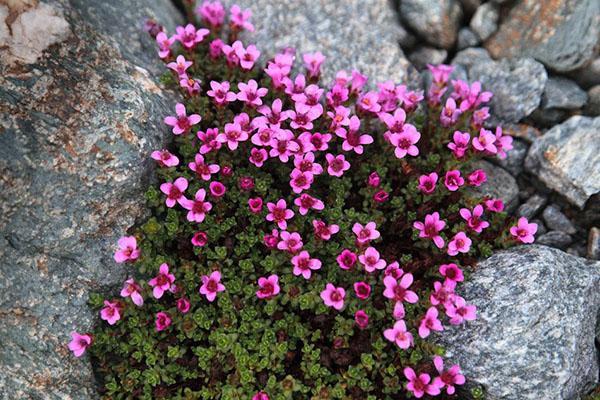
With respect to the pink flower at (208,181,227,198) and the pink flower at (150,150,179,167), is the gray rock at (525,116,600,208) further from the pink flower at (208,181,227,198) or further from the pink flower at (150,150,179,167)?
the pink flower at (150,150,179,167)

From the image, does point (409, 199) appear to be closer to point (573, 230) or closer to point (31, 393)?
point (573, 230)

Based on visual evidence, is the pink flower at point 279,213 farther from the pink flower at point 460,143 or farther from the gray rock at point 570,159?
the gray rock at point 570,159

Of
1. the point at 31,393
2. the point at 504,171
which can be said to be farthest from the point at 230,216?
the point at 504,171

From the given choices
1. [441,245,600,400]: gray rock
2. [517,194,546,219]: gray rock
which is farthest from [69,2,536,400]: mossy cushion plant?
[517,194,546,219]: gray rock

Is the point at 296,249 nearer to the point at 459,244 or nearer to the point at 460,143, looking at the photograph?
the point at 459,244

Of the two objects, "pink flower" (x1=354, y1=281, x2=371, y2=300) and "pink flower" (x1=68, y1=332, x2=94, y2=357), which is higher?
"pink flower" (x1=354, y1=281, x2=371, y2=300)

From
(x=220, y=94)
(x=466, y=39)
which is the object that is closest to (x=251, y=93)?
(x=220, y=94)

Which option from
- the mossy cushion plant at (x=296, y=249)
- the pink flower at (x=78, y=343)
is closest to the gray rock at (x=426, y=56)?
the mossy cushion plant at (x=296, y=249)
